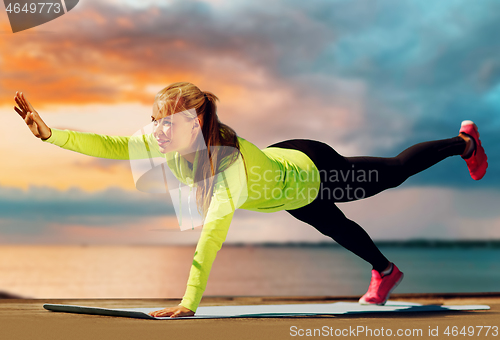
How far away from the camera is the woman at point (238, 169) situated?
7.22ft

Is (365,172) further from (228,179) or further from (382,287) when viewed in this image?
(228,179)

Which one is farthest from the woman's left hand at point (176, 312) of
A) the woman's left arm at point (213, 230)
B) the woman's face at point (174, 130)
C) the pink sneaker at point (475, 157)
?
the pink sneaker at point (475, 157)

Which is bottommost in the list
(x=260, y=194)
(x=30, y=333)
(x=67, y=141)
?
(x=30, y=333)

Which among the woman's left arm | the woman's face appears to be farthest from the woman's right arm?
the woman's left arm

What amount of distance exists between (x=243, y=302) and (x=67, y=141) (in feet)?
6.44

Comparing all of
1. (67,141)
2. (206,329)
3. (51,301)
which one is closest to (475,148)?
(206,329)

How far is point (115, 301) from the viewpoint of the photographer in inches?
137

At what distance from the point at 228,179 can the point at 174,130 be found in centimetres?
38

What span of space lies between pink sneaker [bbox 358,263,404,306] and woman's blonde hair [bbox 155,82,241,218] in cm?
149

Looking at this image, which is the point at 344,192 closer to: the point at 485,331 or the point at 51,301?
the point at 485,331

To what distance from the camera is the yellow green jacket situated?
86.4 inches

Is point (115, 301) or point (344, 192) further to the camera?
point (115, 301)

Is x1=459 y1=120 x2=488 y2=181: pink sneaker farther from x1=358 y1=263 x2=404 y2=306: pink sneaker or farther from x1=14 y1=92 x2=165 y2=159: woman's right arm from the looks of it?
x1=14 y1=92 x2=165 y2=159: woman's right arm

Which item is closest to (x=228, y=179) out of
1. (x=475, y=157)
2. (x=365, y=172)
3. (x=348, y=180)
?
(x=348, y=180)
